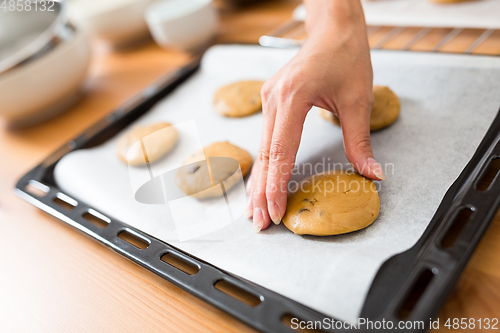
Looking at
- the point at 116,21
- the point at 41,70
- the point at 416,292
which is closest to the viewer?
the point at 416,292

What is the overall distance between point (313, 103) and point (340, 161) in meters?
0.18

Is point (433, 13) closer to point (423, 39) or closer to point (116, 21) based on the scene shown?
point (423, 39)

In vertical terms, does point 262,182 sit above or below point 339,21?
below

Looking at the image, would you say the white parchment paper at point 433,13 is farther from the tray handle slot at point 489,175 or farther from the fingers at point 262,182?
the fingers at point 262,182

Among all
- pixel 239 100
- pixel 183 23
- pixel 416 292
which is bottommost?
pixel 416 292

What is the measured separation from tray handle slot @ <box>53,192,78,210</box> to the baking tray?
0.34 feet

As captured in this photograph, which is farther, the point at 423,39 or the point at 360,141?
the point at 423,39

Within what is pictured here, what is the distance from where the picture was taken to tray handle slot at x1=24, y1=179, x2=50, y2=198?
0.91 m

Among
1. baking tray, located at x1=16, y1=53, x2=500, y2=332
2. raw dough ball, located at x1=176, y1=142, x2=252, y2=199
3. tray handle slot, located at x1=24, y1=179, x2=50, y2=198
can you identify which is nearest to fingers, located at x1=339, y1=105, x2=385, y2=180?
baking tray, located at x1=16, y1=53, x2=500, y2=332

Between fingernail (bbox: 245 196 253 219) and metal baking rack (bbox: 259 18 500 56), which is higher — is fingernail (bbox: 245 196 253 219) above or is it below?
below

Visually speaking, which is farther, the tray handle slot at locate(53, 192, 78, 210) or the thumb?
the tray handle slot at locate(53, 192, 78, 210)

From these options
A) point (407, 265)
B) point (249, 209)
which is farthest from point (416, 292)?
point (249, 209)

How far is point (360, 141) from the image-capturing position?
69cm

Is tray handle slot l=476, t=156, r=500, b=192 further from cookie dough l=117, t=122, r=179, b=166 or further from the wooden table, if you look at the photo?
cookie dough l=117, t=122, r=179, b=166
